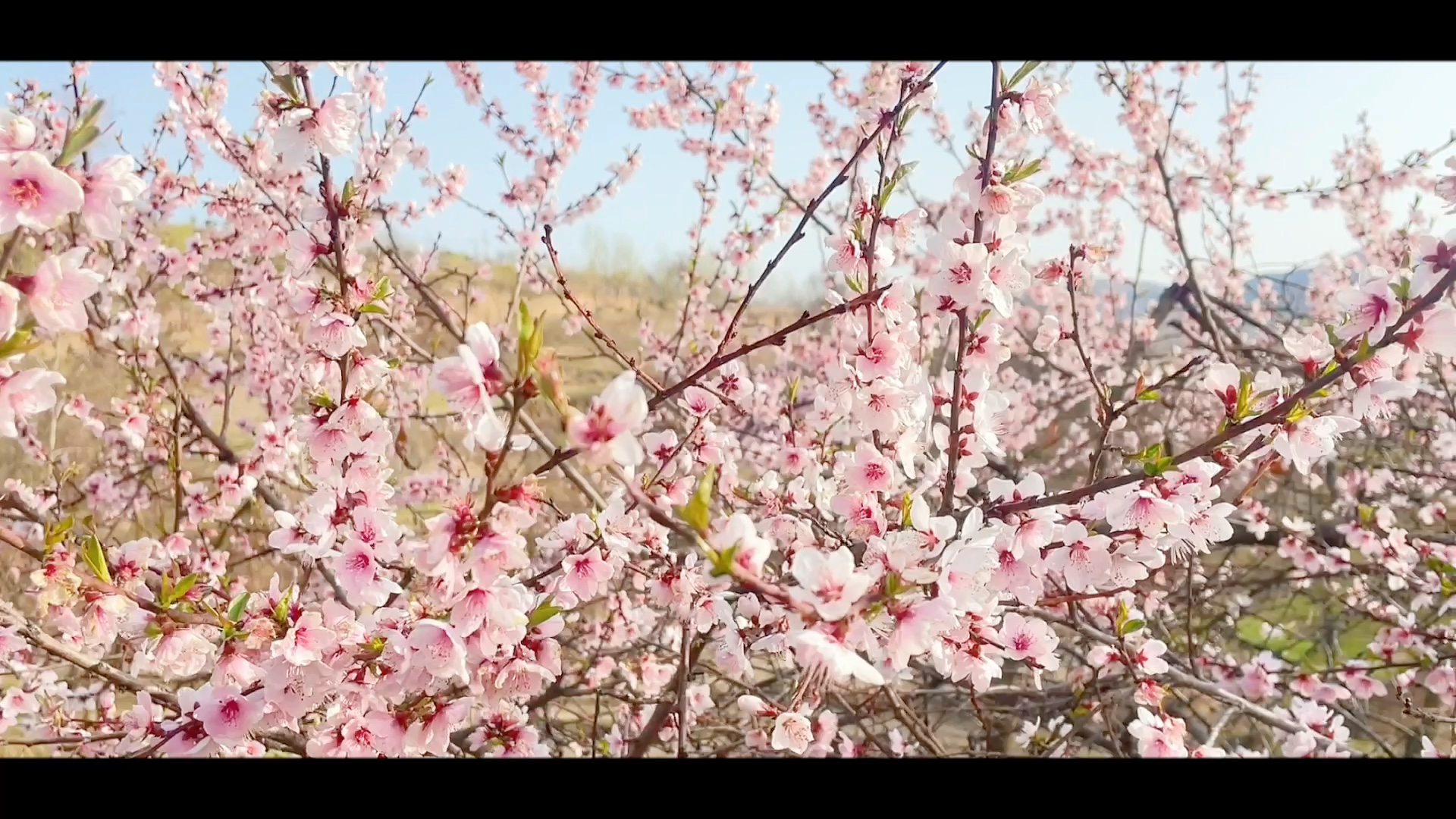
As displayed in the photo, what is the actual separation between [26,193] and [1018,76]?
1430 millimetres

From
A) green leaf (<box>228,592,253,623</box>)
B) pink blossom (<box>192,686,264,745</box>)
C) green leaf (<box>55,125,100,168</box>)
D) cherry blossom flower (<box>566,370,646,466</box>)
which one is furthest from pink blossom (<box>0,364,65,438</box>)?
cherry blossom flower (<box>566,370,646,466</box>)

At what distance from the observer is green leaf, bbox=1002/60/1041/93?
4.23ft

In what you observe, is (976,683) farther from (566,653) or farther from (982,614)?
(566,653)

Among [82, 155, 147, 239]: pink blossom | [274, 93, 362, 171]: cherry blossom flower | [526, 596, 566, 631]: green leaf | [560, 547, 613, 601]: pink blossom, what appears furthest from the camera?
[560, 547, 613, 601]: pink blossom

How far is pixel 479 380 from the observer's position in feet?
2.69

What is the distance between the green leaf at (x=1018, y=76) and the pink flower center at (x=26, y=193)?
1.41 meters

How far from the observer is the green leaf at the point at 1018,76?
1290 mm

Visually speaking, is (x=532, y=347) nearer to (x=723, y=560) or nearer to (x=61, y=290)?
(x=723, y=560)

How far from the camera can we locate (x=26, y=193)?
0.84 m

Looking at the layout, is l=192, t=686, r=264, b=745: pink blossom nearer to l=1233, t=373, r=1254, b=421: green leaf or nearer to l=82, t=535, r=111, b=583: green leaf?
l=82, t=535, r=111, b=583: green leaf

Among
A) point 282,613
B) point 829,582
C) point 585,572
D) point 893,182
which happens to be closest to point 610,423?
point 829,582

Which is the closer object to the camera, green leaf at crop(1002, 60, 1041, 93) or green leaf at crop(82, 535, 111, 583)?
green leaf at crop(82, 535, 111, 583)

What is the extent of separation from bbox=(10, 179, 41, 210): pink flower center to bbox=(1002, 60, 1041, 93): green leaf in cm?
141
